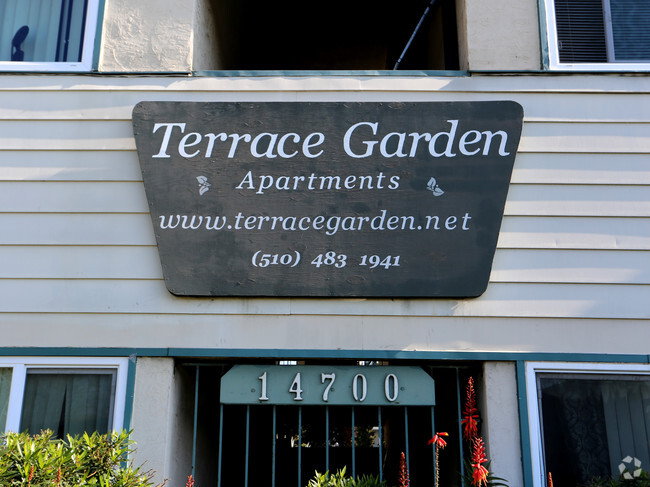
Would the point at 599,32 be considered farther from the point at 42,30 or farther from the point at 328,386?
the point at 42,30

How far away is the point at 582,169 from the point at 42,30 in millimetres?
4718

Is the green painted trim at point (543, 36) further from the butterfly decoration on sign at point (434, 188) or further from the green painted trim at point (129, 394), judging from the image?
the green painted trim at point (129, 394)

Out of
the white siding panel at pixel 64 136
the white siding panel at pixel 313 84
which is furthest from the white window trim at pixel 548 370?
the white siding panel at pixel 64 136

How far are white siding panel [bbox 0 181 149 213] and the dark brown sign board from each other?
6.6 inches

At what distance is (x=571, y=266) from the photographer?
5465 millimetres

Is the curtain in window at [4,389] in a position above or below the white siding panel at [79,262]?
below

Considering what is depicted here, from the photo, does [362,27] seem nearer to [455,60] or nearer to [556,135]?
[455,60]

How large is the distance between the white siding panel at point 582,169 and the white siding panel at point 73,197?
305cm

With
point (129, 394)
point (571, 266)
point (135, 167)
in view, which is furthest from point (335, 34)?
point (129, 394)

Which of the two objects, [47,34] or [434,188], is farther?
[47,34]

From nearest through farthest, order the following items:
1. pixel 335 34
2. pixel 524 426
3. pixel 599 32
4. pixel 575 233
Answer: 1. pixel 524 426
2. pixel 575 233
3. pixel 599 32
4. pixel 335 34

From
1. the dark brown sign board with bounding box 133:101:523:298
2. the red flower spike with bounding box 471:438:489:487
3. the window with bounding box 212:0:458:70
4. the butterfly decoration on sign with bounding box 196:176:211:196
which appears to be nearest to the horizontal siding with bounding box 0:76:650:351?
the dark brown sign board with bounding box 133:101:523:298

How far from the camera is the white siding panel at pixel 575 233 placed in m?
5.49

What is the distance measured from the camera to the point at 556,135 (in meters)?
5.73
